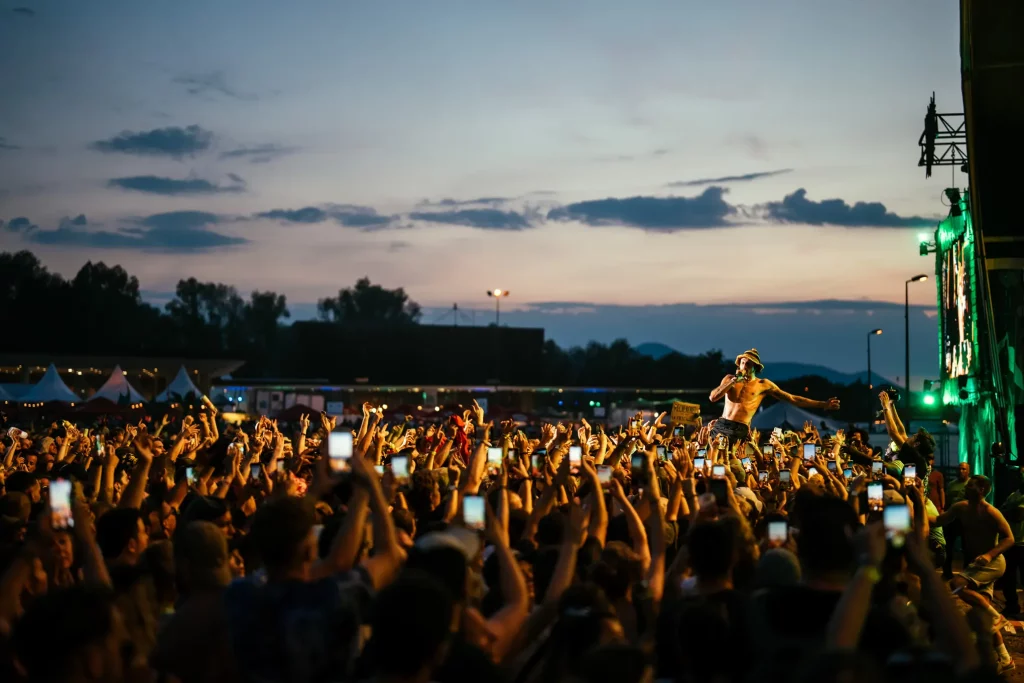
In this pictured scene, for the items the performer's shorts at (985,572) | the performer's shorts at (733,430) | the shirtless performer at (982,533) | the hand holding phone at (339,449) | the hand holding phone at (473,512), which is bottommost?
the performer's shorts at (985,572)

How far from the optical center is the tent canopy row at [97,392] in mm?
39688

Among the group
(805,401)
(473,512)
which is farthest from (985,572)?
(473,512)

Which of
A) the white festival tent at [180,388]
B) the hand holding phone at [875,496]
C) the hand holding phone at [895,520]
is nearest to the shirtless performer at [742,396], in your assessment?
the hand holding phone at [875,496]

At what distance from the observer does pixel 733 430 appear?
18.8 meters

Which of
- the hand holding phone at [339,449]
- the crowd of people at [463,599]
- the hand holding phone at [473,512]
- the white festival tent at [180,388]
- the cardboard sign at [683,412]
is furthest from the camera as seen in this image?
the white festival tent at [180,388]

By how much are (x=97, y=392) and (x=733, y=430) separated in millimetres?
30607

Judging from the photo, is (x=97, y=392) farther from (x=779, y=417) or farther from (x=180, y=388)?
(x=779, y=417)

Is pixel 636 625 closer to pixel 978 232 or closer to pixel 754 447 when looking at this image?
pixel 754 447

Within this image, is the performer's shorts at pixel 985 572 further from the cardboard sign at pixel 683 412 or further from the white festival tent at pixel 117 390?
the white festival tent at pixel 117 390

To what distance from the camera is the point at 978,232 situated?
56.8ft

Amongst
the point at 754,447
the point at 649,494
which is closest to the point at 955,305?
the point at 754,447

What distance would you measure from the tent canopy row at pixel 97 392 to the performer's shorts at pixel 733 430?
2417cm

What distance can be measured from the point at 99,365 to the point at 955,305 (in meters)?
53.0

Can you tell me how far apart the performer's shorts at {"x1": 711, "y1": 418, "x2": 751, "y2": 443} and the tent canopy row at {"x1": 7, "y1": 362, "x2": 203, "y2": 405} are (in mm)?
24166
